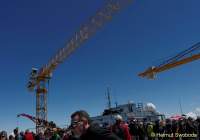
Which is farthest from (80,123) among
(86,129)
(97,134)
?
(97,134)

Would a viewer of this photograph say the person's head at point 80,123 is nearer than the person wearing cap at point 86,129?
No

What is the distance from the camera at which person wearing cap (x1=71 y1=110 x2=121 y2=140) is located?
9.80ft

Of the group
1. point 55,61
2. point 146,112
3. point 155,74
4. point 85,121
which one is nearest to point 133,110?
point 146,112

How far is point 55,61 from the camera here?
229 feet

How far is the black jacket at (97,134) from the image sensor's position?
9.77 feet

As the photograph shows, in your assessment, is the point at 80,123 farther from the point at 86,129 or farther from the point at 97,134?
the point at 97,134

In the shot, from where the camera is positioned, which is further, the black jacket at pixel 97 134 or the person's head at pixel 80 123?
the person's head at pixel 80 123

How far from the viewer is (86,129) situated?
313cm

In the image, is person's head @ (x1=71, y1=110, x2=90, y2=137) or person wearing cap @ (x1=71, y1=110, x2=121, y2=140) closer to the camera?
person wearing cap @ (x1=71, y1=110, x2=121, y2=140)

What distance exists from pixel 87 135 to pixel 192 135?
18447 millimetres

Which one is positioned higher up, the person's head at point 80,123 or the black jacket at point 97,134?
the person's head at point 80,123

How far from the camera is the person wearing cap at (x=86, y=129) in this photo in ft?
9.80

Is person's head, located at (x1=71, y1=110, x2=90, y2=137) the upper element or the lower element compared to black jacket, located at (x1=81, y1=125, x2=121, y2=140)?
upper

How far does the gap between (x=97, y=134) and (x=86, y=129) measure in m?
0.18
